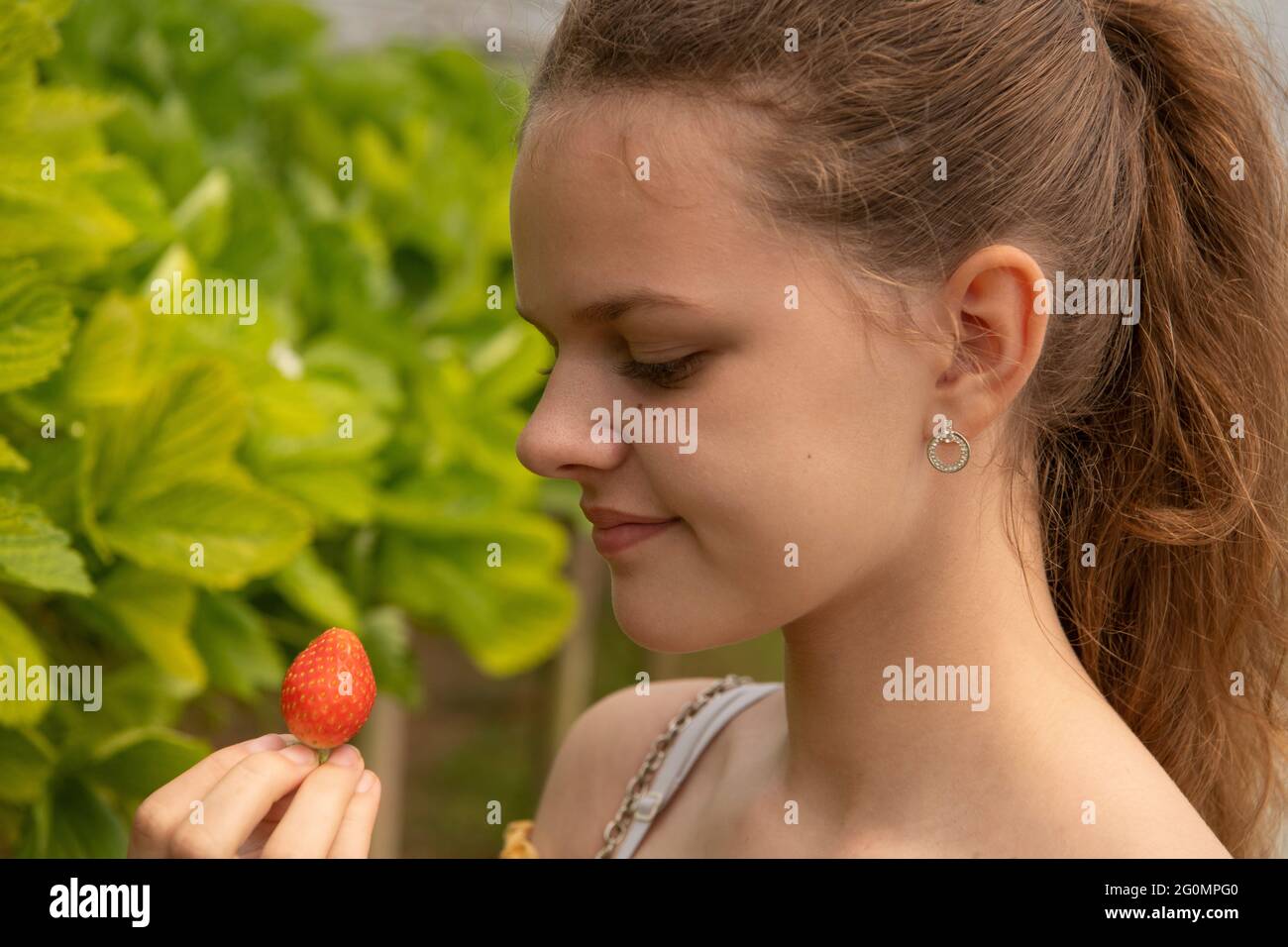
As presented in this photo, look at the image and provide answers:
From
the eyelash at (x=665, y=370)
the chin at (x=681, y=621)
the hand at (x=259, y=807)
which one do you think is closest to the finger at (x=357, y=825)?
the hand at (x=259, y=807)

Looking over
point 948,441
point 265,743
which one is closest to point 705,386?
point 948,441

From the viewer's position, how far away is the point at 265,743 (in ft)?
3.59

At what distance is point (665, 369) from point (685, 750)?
62 centimetres

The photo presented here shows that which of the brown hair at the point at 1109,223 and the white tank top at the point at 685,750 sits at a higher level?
the brown hair at the point at 1109,223

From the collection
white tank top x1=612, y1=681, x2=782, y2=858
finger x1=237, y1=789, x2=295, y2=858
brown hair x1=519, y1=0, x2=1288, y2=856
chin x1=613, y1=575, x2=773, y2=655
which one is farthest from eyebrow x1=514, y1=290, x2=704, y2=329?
white tank top x1=612, y1=681, x2=782, y2=858

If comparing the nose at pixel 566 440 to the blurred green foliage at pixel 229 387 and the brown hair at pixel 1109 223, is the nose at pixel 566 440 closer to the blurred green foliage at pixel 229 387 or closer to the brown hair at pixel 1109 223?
the brown hair at pixel 1109 223

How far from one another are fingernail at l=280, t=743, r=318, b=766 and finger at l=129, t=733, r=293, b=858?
0.08ft

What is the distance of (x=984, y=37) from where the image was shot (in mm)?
1203

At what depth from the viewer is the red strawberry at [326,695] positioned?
1.11 m

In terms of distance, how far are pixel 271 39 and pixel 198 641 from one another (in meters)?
1.35

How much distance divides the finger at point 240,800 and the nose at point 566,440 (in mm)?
333

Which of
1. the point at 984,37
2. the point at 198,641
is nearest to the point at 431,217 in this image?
the point at 198,641

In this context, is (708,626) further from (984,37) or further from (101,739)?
(101,739)

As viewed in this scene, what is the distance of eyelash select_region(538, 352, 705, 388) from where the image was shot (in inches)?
45.5
